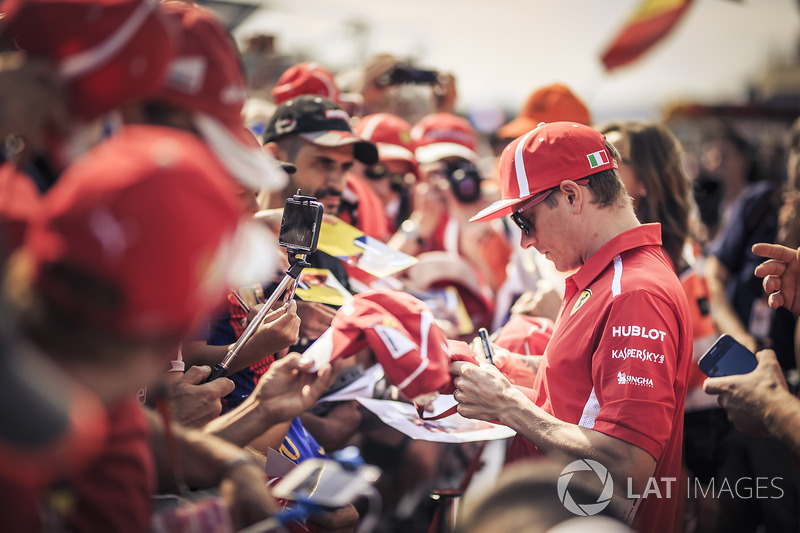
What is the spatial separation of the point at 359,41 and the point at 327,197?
948 centimetres

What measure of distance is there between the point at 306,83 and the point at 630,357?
345 cm

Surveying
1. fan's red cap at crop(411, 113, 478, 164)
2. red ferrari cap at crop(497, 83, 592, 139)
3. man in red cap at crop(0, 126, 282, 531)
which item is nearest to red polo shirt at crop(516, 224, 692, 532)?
man in red cap at crop(0, 126, 282, 531)

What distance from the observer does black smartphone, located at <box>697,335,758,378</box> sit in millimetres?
2902

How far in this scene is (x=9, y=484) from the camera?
4.08ft

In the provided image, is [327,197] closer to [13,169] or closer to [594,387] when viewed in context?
[594,387]

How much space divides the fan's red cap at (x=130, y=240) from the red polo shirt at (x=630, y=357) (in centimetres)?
159

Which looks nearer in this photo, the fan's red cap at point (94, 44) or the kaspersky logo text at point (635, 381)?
the fan's red cap at point (94, 44)

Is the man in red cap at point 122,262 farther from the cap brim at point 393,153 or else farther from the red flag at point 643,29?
the red flag at point 643,29

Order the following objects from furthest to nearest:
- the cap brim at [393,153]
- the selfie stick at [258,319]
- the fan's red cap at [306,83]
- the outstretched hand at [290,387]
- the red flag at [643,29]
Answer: the red flag at [643,29] → the cap brim at [393,153] → the fan's red cap at [306,83] → the selfie stick at [258,319] → the outstretched hand at [290,387]

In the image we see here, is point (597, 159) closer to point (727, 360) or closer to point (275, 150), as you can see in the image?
point (727, 360)

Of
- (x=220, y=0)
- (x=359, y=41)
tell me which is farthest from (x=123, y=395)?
(x=359, y=41)

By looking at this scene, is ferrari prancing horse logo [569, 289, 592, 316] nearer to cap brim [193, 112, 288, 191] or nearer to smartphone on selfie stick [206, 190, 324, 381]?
smartphone on selfie stick [206, 190, 324, 381]

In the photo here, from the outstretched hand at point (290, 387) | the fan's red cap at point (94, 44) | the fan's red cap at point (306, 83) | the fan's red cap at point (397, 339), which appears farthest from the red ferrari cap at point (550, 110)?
the fan's red cap at point (94, 44)

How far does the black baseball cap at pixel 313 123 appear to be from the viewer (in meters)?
3.69
